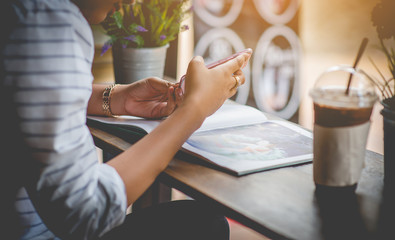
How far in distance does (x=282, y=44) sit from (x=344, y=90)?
1.22 meters

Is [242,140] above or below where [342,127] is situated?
below

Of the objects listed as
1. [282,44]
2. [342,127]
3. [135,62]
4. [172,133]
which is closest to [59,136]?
[172,133]

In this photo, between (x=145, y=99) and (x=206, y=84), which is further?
(x=145, y=99)

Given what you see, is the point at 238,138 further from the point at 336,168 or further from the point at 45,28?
the point at 45,28

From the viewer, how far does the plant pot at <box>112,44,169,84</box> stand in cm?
166

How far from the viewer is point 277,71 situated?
2.00m

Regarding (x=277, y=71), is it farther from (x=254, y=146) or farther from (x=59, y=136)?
(x=59, y=136)

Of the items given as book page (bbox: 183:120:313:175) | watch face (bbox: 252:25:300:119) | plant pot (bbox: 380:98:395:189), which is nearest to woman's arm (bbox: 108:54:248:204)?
book page (bbox: 183:120:313:175)

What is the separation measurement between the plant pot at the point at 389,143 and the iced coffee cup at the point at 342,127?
0.06 m

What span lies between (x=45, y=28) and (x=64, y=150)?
8.3 inches

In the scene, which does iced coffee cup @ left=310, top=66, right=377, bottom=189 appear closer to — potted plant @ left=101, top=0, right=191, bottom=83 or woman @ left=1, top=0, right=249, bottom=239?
woman @ left=1, top=0, right=249, bottom=239

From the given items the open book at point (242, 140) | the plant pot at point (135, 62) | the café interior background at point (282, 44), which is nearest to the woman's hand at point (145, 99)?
the open book at point (242, 140)

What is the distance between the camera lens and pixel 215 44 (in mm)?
2240

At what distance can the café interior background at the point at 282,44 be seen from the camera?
1.66m
